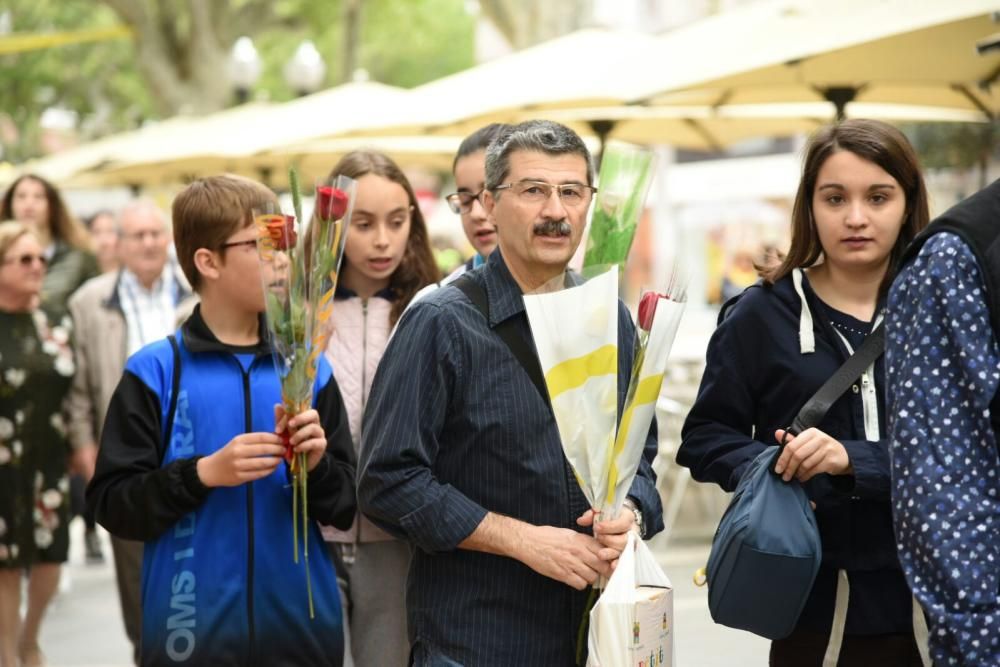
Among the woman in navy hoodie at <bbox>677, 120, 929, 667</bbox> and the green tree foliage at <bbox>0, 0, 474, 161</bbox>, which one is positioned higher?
the green tree foliage at <bbox>0, 0, 474, 161</bbox>

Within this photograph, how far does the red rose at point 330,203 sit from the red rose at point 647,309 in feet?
2.85

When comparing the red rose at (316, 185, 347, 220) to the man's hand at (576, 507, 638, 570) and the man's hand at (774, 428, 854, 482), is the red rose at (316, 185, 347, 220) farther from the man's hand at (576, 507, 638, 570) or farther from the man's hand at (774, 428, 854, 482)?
the man's hand at (774, 428, 854, 482)

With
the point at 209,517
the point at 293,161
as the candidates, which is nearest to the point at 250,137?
the point at 293,161

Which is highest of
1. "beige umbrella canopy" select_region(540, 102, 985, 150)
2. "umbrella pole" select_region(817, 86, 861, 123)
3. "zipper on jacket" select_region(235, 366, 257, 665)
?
"umbrella pole" select_region(817, 86, 861, 123)

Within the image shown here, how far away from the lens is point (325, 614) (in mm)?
4180

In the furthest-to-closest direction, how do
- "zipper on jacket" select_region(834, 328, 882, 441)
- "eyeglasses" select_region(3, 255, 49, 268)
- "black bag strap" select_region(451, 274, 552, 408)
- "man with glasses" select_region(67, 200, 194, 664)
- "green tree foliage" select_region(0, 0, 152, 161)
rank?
"green tree foliage" select_region(0, 0, 152, 161) < "man with glasses" select_region(67, 200, 194, 664) < "eyeglasses" select_region(3, 255, 49, 268) < "zipper on jacket" select_region(834, 328, 882, 441) < "black bag strap" select_region(451, 274, 552, 408)

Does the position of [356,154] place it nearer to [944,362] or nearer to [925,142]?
[944,362]

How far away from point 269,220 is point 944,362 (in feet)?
5.97

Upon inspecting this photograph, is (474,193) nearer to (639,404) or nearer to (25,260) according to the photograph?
(639,404)

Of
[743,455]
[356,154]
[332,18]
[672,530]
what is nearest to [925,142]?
[672,530]

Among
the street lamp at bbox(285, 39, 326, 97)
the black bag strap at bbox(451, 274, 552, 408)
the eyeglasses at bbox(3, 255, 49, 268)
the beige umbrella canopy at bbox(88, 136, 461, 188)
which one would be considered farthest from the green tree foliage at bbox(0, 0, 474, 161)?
the black bag strap at bbox(451, 274, 552, 408)

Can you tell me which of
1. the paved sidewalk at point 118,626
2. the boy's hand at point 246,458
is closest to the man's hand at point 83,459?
the paved sidewalk at point 118,626

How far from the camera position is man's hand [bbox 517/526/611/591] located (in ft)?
11.0

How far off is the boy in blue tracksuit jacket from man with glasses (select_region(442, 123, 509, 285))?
108 centimetres
